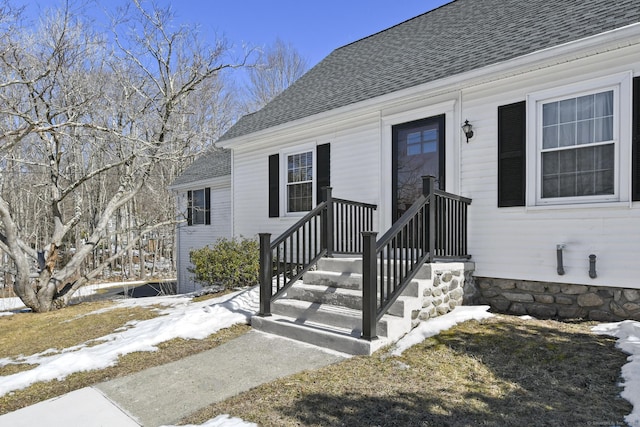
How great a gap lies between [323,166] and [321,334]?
4111 mm

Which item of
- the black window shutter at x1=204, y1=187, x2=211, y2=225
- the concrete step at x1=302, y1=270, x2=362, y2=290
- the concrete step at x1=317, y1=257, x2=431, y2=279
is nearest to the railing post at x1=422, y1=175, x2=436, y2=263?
the concrete step at x1=317, y1=257, x2=431, y2=279

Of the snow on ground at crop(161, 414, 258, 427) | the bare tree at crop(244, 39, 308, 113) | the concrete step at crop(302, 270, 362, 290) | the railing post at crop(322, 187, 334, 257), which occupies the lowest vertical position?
the snow on ground at crop(161, 414, 258, 427)

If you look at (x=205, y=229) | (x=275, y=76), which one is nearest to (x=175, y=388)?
(x=205, y=229)

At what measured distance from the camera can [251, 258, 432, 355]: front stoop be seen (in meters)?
4.18

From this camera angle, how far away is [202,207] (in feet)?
41.2

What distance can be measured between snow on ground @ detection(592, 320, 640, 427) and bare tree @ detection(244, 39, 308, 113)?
2120 cm

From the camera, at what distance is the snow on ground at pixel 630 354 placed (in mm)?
2693

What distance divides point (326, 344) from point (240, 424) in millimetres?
1688

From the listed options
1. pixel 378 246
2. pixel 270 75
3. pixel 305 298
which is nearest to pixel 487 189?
pixel 378 246

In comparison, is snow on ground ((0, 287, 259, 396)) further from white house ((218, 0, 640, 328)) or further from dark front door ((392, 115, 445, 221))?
dark front door ((392, 115, 445, 221))

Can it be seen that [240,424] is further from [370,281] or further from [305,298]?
[305,298]

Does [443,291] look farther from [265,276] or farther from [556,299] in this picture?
[265,276]

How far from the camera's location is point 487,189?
5.61 meters

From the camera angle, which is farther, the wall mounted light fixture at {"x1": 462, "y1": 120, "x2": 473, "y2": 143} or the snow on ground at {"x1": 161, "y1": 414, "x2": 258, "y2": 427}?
the wall mounted light fixture at {"x1": 462, "y1": 120, "x2": 473, "y2": 143}
